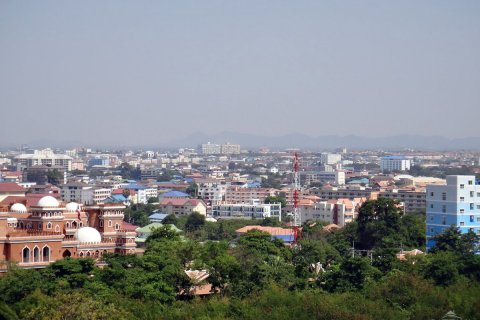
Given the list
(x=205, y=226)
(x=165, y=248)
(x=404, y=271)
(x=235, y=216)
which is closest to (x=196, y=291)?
(x=165, y=248)

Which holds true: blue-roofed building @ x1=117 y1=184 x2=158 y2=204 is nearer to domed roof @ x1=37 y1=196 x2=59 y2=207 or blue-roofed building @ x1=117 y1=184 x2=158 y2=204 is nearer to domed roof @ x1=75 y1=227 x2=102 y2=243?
domed roof @ x1=37 y1=196 x2=59 y2=207

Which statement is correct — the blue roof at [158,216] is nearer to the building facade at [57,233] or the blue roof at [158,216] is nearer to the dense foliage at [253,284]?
the building facade at [57,233]

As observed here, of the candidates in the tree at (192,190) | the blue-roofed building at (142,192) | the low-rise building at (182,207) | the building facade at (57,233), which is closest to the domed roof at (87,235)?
the building facade at (57,233)

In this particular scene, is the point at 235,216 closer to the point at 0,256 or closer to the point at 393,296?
the point at 0,256

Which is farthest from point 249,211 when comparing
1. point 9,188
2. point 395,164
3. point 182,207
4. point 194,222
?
point 395,164

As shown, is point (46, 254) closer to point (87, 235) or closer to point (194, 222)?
point (87, 235)

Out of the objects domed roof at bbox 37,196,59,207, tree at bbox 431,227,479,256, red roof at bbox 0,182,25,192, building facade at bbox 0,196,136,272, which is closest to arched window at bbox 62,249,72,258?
→ building facade at bbox 0,196,136,272
